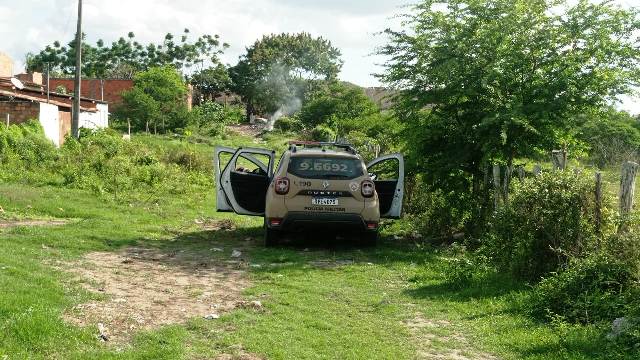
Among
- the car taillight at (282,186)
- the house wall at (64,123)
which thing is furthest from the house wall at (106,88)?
the car taillight at (282,186)

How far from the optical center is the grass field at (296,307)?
220 inches

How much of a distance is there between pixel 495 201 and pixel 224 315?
219 inches

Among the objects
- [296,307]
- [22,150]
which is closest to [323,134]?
[22,150]

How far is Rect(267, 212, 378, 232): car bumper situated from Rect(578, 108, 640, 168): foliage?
414cm

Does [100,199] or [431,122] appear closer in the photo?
[431,122]

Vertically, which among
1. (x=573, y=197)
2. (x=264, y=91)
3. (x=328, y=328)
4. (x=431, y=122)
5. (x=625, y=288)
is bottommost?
(x=328, y=328)

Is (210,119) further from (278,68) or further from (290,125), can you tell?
(278,68)

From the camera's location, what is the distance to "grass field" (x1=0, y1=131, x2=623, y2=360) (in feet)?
18.3

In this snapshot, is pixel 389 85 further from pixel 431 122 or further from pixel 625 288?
pixel 625 288

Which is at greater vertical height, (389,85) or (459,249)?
(389,85)

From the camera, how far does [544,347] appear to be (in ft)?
19.2

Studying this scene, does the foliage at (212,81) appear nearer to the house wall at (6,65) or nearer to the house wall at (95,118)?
the house wall at (6,65)

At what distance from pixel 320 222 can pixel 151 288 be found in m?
3.51

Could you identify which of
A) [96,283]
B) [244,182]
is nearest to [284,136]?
[244,182]
